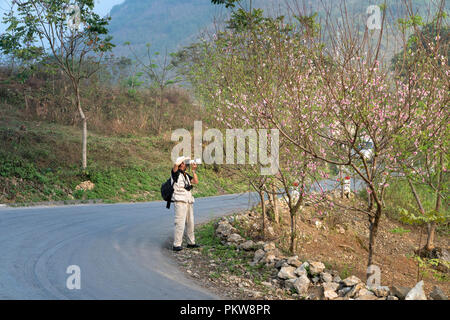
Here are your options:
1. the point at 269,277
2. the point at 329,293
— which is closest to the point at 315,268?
the point at 269,277

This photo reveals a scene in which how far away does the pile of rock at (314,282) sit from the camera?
652 centimetres

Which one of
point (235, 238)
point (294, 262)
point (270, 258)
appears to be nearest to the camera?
point (294, 262)

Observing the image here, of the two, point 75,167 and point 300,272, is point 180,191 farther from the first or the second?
point 75,167

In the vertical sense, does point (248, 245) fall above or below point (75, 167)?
below

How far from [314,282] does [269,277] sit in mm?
865

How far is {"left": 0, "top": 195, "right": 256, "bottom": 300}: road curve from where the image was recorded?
22.3 ft

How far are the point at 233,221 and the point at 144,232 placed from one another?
2618mm

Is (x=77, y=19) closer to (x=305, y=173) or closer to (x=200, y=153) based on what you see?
(x=200, y=153)

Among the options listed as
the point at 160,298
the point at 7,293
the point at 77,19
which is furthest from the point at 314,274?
the point at 77,19

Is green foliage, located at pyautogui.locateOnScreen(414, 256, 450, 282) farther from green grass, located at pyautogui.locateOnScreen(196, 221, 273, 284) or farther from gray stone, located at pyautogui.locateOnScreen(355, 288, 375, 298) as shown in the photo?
green grass, located at pyautogui.locateOnScreen(196, 221, 273, 284)

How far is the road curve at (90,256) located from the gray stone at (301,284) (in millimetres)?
1577

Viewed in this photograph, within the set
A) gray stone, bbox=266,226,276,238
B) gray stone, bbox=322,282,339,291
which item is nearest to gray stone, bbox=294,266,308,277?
gray stone, bbox=322,282,339,291

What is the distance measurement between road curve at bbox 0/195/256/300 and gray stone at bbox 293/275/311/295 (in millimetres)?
1577

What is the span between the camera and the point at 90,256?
29.7ft
